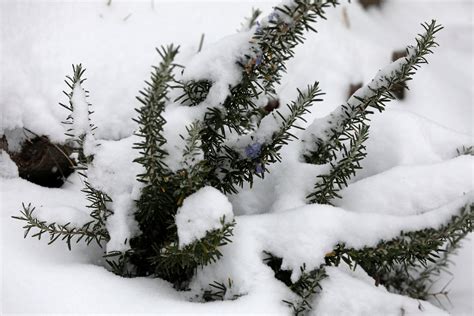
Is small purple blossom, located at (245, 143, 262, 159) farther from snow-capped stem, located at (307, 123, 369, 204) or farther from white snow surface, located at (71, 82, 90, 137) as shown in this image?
white snow surface, located at (71, 82, 90, 137)

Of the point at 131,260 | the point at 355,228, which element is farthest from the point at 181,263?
the point at 355,228

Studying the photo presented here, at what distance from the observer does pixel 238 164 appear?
168cm

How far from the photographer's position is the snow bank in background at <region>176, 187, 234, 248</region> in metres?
1.41

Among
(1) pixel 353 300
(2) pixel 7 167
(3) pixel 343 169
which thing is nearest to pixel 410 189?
(3) pixel 343 169

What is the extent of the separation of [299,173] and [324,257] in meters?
0.38

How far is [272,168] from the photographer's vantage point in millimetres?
1975

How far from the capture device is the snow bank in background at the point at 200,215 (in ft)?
4.64

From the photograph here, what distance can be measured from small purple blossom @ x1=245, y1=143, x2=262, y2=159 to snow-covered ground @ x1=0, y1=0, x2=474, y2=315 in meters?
0.26

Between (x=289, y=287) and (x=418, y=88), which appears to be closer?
(x=289, y=287)

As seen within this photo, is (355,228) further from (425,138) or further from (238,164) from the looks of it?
(425,138)

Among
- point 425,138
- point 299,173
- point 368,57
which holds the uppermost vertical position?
point 368,57

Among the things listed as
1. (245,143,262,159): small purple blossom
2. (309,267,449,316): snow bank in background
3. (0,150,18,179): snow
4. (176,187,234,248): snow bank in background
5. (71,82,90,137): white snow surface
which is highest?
(0,150,18,179): snow

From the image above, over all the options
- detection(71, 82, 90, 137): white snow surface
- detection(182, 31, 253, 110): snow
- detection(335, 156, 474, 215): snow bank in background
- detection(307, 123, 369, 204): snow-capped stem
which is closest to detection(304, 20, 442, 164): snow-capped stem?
detection(307, 123, 369, 204): snow-capped stem

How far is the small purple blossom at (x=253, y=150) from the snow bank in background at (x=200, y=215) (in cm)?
23
